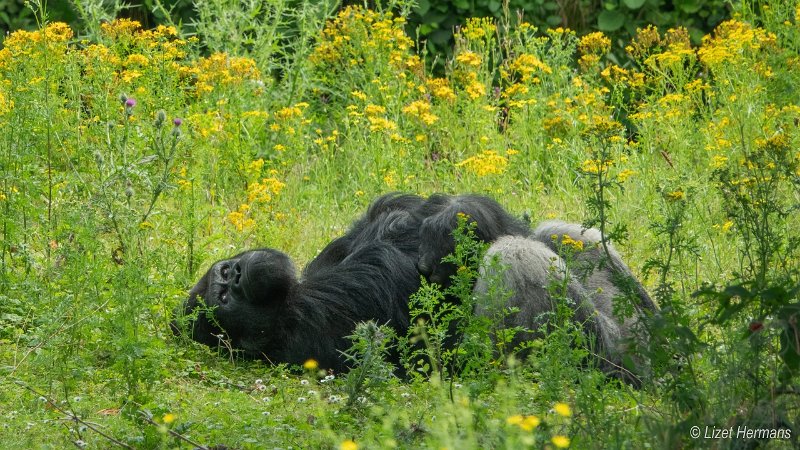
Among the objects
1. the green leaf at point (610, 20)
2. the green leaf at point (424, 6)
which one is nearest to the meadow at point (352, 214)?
the green leaf at point (610, 20)

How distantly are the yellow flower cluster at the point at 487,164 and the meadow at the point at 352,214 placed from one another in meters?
0.02

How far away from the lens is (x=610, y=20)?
11.1 metres

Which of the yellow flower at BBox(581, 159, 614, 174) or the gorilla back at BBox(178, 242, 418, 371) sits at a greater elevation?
the yellow flower at BBox(581, 159, 614, 174)

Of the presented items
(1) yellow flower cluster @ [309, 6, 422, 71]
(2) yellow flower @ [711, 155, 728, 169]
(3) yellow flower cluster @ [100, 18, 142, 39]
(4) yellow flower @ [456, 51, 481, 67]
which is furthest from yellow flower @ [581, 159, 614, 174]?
(3) yellow flower cluster @ [100, 18, 142, 39]

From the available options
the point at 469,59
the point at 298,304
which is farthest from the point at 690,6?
the point at 298,304

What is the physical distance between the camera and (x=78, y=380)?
470 centimetres

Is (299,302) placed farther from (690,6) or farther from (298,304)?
(690,6)

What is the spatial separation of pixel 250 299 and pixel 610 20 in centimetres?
658

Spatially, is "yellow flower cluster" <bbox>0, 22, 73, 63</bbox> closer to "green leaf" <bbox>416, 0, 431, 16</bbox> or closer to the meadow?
the meadow

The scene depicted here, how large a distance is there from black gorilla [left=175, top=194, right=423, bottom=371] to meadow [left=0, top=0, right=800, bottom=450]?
13 cm

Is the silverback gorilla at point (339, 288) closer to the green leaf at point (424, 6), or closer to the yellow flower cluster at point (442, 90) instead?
the yellow flower cluster at point (442, 90)

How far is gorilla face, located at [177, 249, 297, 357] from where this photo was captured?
5398mm

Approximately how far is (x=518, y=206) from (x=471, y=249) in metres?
2.99

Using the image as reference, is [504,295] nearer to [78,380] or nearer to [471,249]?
[471,249]
